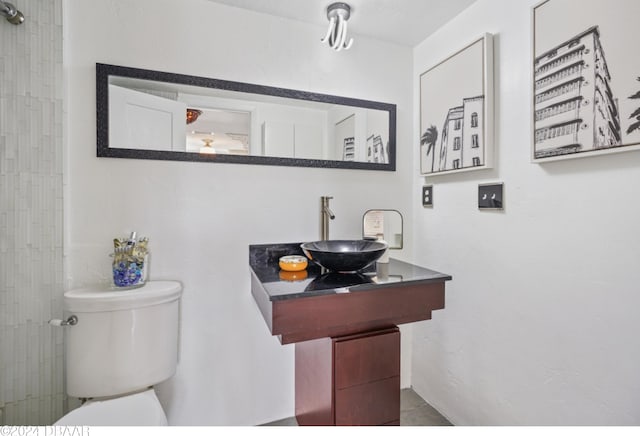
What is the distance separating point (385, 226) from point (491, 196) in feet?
1.88

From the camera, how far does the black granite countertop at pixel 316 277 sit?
1.08m

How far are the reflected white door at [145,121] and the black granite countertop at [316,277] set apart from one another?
0.63 metres

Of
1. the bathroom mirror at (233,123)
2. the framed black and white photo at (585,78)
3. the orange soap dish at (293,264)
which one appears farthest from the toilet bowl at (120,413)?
the framed black and white photo at (585,78)

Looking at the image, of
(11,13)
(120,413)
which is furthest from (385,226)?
(11,13)

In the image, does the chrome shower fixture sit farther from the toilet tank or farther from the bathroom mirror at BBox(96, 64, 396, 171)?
the toilet tank

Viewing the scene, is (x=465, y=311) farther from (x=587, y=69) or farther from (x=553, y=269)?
(x=587, y=69)

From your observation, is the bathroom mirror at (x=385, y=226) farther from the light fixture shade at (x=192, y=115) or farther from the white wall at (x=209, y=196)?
the light fixture shade at (x=192, y=115)

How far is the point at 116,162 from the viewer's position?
132 cm

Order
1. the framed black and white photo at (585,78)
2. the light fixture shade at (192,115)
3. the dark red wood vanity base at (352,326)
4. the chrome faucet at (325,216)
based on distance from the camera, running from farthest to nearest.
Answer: the chrome faucet at (325,216)
the light fixture shade at (192,115)
the dark red wood vanity base at (352,326)
the framed black and white photo at (585,78)

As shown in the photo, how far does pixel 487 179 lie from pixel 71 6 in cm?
192

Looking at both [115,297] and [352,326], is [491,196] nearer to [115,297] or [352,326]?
[352,326]

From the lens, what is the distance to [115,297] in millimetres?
1158

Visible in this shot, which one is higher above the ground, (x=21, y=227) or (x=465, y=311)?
(x=21, y=227)

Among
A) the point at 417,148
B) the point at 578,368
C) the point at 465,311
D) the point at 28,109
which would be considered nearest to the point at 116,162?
the point at 28,109
